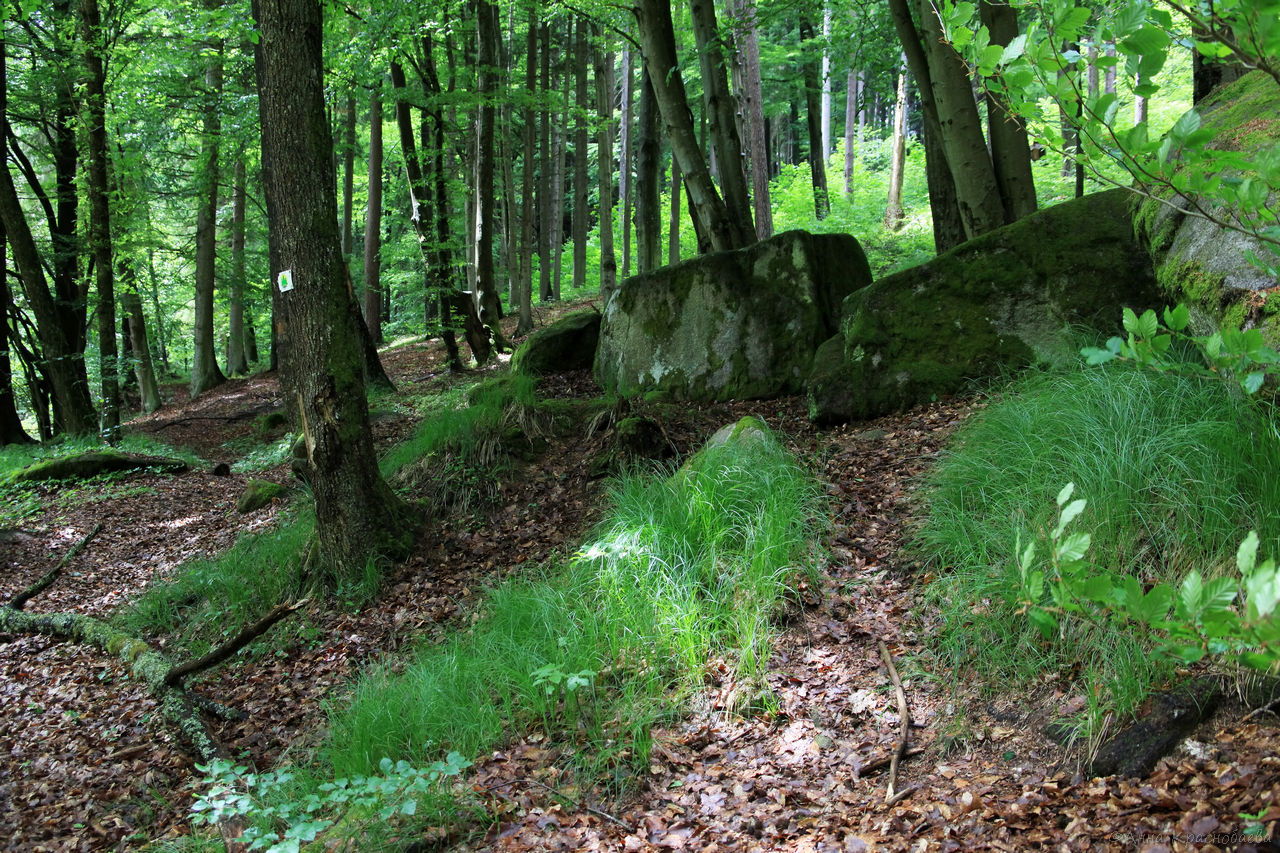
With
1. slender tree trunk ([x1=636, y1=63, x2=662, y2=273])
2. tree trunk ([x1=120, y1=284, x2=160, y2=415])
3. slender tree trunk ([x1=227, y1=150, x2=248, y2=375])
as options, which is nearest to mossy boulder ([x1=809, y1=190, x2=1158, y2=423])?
slender tree trunk ([x1=636, y1=63, x2=662, y2=273])

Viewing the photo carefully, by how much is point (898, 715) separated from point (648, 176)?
9.84 metres

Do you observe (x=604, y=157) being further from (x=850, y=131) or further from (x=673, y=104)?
(x=673, y=104)

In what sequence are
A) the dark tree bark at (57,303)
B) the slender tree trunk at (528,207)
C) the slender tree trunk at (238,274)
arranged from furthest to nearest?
1. the slender tree trunk at (238,274)
2. the slender tree trunk at (528,207)
3. the dark tree bark at (57,303)

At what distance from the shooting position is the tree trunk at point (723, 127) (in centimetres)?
796

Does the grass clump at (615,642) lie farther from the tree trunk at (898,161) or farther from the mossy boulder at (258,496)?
the tree trunk at (898,161)

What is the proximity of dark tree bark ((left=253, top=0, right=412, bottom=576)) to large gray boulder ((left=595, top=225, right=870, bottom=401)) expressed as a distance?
3.02 metres

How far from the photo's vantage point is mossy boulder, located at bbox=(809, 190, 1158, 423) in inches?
193

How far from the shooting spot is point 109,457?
909 centimetres

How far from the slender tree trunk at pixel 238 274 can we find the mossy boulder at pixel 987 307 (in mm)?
9828

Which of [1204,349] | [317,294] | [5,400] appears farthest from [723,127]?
[5,400]

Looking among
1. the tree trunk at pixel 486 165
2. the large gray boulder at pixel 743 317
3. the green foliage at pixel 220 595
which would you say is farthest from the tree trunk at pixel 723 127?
the green foliage at pixel 220 595

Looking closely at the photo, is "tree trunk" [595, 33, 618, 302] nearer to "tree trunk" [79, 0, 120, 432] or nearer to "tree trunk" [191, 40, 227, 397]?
"tree trunk" [191, 40, 227, 397]

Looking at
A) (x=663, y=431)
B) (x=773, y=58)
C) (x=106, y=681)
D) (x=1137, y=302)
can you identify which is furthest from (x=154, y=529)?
(x=773, y=58)

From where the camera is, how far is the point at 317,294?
5.10 metres
